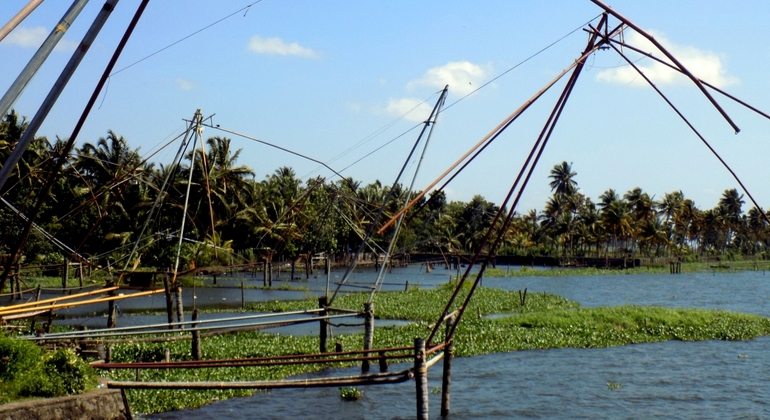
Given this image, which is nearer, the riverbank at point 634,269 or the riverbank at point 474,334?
the riverbank at point 474,334

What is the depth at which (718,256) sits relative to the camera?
115 metres

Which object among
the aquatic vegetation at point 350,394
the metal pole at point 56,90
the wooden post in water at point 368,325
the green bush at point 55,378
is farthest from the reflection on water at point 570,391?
the metal pole at point 56,90

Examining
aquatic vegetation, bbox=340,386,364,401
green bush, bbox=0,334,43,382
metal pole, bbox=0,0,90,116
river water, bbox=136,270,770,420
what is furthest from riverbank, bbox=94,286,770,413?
metal pole, bbox=0,0,90,116

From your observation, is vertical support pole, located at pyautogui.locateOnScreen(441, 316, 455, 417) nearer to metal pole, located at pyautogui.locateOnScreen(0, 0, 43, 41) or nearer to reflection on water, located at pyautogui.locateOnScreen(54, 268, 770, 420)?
reflection on water, located at pyautogui.locateOnScreen(54, 268, 770, 420)

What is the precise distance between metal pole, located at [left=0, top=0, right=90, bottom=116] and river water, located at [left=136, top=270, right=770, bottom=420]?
10.9m


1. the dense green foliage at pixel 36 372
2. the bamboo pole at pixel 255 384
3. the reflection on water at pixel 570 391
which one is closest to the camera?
the bamboo pole at pixel 255 384

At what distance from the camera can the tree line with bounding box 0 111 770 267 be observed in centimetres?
3052

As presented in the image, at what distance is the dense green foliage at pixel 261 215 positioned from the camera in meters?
31.2

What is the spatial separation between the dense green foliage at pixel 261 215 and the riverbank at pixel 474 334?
3.52 m

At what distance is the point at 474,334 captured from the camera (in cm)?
2695

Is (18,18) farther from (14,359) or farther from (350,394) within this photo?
(350,394)

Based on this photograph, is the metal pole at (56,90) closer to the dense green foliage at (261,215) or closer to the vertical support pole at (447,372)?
the dense green foliage at (261,215)

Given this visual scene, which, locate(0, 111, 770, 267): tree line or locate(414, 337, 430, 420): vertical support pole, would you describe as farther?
locate(0, 111, 770, 267): tree line

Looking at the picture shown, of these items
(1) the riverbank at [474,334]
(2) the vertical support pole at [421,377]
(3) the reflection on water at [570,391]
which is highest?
(2) the vertical support pole at [421,377]
